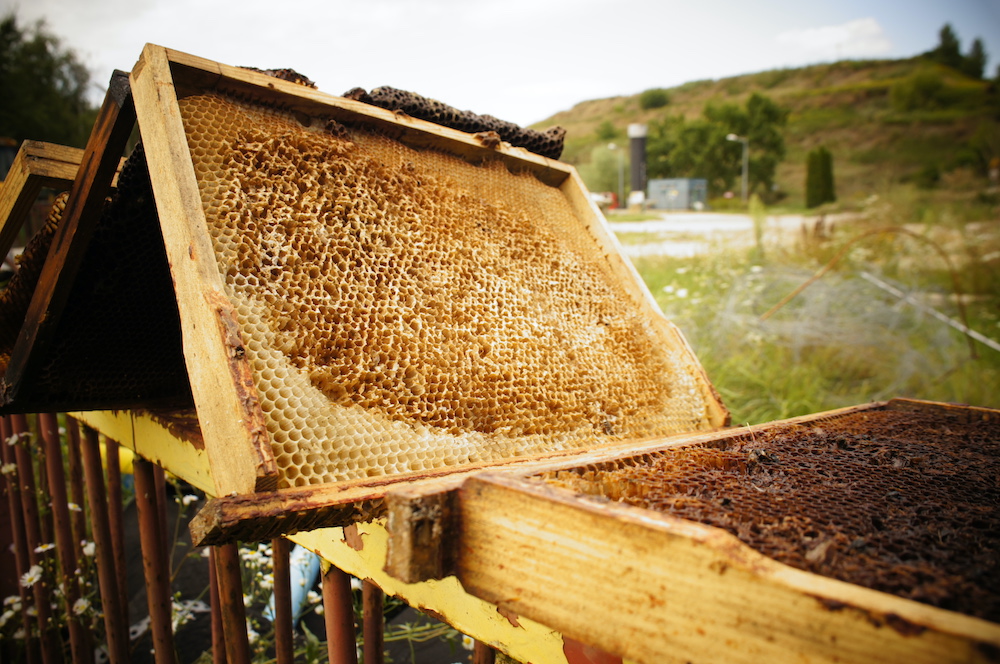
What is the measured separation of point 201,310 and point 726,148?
44.9 m

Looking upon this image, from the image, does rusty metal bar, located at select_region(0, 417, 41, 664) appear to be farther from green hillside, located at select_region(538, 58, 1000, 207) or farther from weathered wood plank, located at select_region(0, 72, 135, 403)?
green hillside, located at select_region(538, 58, 1000, 207)

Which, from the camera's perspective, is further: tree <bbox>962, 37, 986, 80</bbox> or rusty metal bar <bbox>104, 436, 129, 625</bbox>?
tree <bbox>962, 37, 986, 80</bbox>

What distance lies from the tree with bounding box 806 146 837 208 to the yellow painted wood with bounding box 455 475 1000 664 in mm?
31701

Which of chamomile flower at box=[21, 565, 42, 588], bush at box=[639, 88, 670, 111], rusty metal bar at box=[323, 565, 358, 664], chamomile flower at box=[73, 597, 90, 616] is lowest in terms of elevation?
chamomile flower at box=[73, 597, 90, 616]

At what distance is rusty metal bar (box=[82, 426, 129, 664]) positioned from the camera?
7.18 ft

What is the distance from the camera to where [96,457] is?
7.55 feet

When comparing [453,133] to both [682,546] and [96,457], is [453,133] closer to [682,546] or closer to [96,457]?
[682,546]

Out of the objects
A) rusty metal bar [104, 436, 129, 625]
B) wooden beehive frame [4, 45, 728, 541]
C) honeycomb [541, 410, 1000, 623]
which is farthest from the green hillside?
rusty metal bar [104, 436, 129, 625]

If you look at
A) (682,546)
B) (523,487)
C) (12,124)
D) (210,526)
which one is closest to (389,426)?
(210,526)

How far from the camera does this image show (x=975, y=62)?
33.3m

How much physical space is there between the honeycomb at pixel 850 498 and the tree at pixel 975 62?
40.7 metres

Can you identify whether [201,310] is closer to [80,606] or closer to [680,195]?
[80,606]

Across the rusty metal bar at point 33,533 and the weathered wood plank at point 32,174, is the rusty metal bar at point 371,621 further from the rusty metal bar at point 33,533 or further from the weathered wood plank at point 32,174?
the rusty metal bar at point 33,533

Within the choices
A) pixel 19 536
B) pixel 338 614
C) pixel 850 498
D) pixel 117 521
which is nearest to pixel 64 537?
pixel 117 521
